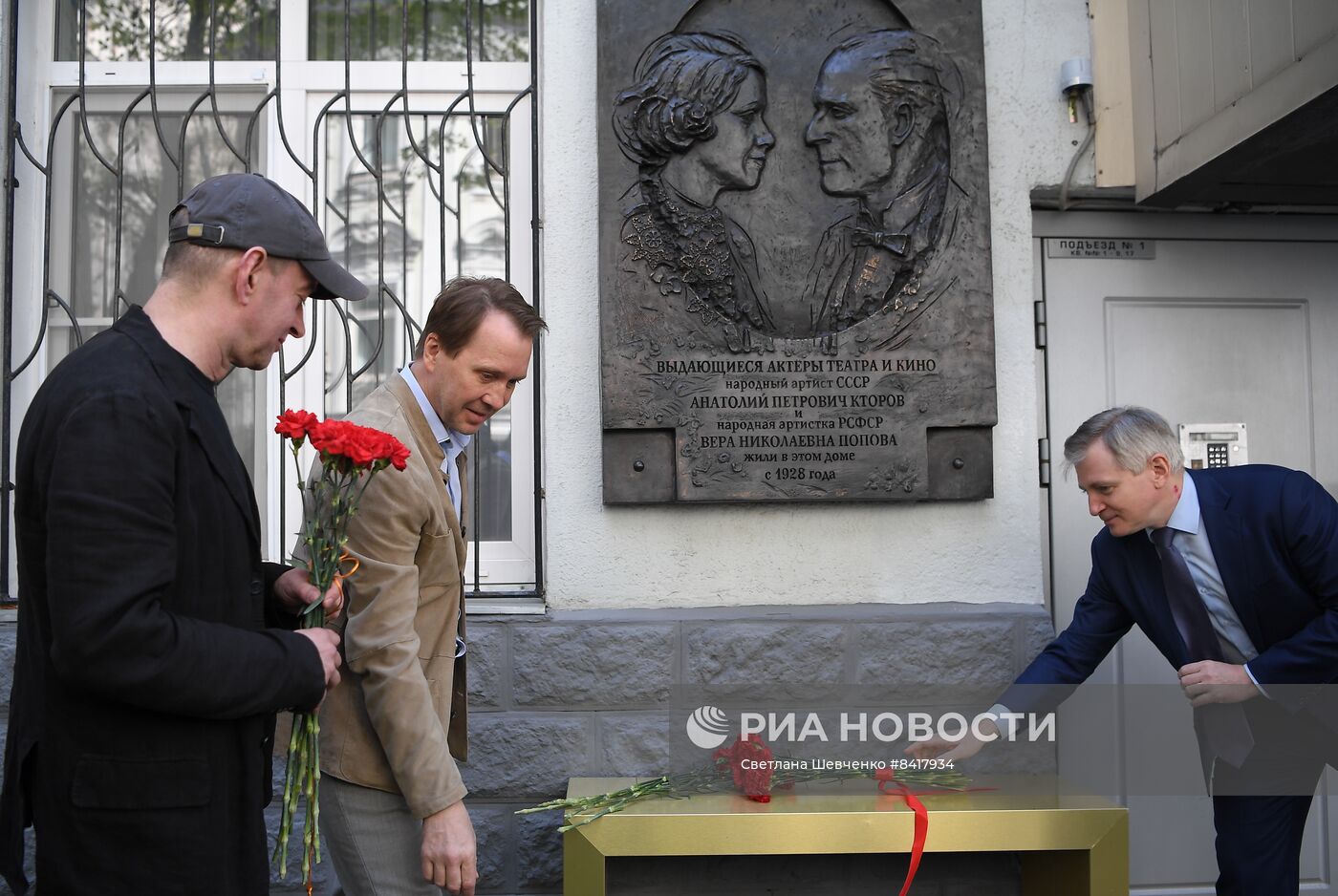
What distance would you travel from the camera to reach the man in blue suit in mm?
2867

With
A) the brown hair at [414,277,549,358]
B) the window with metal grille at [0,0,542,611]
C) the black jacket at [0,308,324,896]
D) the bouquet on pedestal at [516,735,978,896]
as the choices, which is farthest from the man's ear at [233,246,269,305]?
the window with metal grille at [0,0,542,611]

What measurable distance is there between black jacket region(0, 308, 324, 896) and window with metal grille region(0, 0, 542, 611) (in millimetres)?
2055

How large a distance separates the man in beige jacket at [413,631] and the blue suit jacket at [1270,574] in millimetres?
1829

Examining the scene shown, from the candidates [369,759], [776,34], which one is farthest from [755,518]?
[369,759]

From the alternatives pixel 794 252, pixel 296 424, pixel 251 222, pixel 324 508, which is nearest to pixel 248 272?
pixel 251 222

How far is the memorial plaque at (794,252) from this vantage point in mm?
3713

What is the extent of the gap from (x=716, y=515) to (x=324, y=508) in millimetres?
1849

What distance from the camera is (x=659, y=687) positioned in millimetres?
3656

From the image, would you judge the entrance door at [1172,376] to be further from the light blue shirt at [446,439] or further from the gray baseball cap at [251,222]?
the gray baseball cap at [251,222]

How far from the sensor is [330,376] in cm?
395

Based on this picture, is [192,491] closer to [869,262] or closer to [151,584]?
[151,584]

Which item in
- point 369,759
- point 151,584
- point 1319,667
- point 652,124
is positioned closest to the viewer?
point 151,584

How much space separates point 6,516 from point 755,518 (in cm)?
240

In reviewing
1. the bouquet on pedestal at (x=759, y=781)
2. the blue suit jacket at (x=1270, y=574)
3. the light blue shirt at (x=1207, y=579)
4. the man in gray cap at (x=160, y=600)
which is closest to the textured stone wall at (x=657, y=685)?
the bouquet on pedestal at (x=759, y=781)
